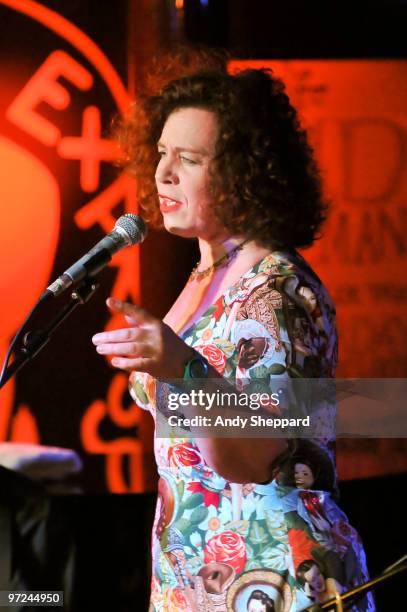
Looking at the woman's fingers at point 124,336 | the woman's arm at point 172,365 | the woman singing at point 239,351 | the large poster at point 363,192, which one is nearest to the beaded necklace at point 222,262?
the woman singing at point 239,351

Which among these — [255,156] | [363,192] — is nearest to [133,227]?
[255,156]

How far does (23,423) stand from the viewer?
2139 mm

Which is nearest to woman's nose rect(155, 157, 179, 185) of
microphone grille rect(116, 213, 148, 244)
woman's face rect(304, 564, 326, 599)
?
microphone grille rect(116, 213, 148, 244)

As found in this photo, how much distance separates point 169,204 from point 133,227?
28 cm

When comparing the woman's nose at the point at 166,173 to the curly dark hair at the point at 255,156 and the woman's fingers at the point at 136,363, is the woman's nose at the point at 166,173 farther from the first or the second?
the woman's fingers at the point at 136,363

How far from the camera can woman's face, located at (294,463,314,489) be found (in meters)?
1.17

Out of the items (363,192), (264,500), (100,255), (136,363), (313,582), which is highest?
(363,192)

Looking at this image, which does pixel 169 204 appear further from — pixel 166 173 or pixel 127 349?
pixel 127 349

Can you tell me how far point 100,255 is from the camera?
1062mm

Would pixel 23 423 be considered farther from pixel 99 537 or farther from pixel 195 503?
pixel 195 503

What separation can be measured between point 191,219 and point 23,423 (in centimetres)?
96

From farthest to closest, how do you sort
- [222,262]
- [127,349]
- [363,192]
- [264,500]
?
[363,192] < [222,262] < [264,500] < [127,349]

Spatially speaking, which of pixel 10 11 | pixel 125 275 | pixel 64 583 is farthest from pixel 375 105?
pixel 64 583

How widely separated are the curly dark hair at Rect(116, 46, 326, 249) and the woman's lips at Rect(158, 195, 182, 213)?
2.4 inches
